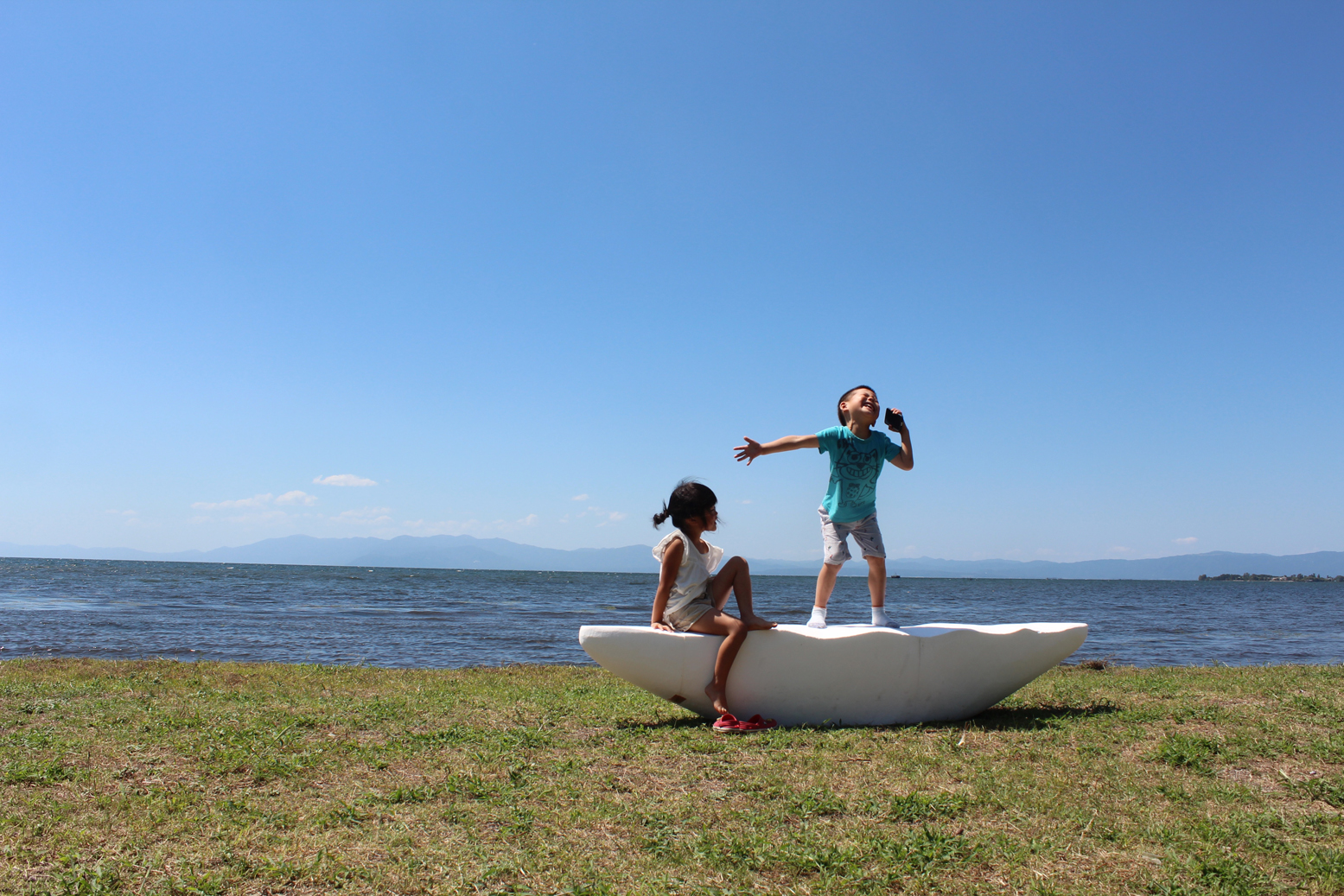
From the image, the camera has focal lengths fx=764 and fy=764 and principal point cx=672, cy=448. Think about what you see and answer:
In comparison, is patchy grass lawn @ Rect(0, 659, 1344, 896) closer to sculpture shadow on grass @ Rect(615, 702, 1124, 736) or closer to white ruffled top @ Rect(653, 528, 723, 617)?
sculpture shadow on grass @ Rect(615, 702, 1124, 736)

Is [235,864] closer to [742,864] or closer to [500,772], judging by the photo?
[500,772]

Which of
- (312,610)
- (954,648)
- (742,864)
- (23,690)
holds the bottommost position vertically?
(312,610)

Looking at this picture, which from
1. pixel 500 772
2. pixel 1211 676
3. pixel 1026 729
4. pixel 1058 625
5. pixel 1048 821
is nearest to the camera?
pixel 1048 821

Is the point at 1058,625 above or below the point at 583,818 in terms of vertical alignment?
above

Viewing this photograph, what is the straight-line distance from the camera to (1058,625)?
593 cm

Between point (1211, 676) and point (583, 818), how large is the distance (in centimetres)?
831

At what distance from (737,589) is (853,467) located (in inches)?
58.8

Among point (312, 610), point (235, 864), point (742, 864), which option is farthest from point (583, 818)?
point (312, 610)

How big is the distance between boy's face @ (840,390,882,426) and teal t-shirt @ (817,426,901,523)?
12 cm

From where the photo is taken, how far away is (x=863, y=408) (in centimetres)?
624

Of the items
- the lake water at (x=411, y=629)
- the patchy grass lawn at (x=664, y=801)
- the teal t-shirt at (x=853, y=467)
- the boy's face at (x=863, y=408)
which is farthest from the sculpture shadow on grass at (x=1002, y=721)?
the lake water at (x=411, y=629)

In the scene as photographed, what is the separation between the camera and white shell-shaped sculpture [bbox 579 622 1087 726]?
5375mm

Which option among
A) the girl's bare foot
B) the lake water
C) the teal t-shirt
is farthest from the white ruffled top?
the lake water

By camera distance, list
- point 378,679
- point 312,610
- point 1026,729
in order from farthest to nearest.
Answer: point 312,610 < point 378,679 < point 1026,729
